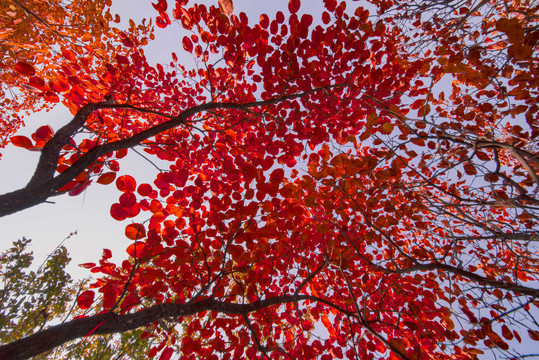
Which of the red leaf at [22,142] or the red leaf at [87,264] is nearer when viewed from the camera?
the red leaf at [22,142]

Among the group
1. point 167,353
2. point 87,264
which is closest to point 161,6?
point 87,264

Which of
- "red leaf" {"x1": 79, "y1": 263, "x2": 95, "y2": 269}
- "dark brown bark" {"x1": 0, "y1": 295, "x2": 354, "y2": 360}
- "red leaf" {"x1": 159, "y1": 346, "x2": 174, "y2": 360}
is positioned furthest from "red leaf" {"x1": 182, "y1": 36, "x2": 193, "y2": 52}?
"red leaf" {"x1": 159, "y1": 346, "x2": 174, "y2": 360}

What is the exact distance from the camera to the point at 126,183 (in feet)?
12.9

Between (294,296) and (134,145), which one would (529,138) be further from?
(134,145)

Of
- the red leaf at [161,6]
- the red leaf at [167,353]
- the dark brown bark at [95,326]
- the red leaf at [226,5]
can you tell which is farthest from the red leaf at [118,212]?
the red leaf at [161,6]

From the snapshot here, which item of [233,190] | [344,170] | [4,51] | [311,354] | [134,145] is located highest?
[4,51]

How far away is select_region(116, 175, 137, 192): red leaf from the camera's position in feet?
12.7

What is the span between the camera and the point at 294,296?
331cm

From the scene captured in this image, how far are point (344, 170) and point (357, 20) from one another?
164 inches

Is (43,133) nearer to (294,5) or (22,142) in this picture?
(22,142)

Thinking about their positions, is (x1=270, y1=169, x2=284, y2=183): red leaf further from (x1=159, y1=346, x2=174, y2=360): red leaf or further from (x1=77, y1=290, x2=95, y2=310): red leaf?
(x1=159, y1=346, x2=174, y2=360): red leaf

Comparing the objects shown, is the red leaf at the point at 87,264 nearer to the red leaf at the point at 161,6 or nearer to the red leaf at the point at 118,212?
the red leaf at the point at 118,212

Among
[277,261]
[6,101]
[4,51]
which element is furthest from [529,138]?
[6,101]

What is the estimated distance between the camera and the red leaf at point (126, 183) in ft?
12.7
